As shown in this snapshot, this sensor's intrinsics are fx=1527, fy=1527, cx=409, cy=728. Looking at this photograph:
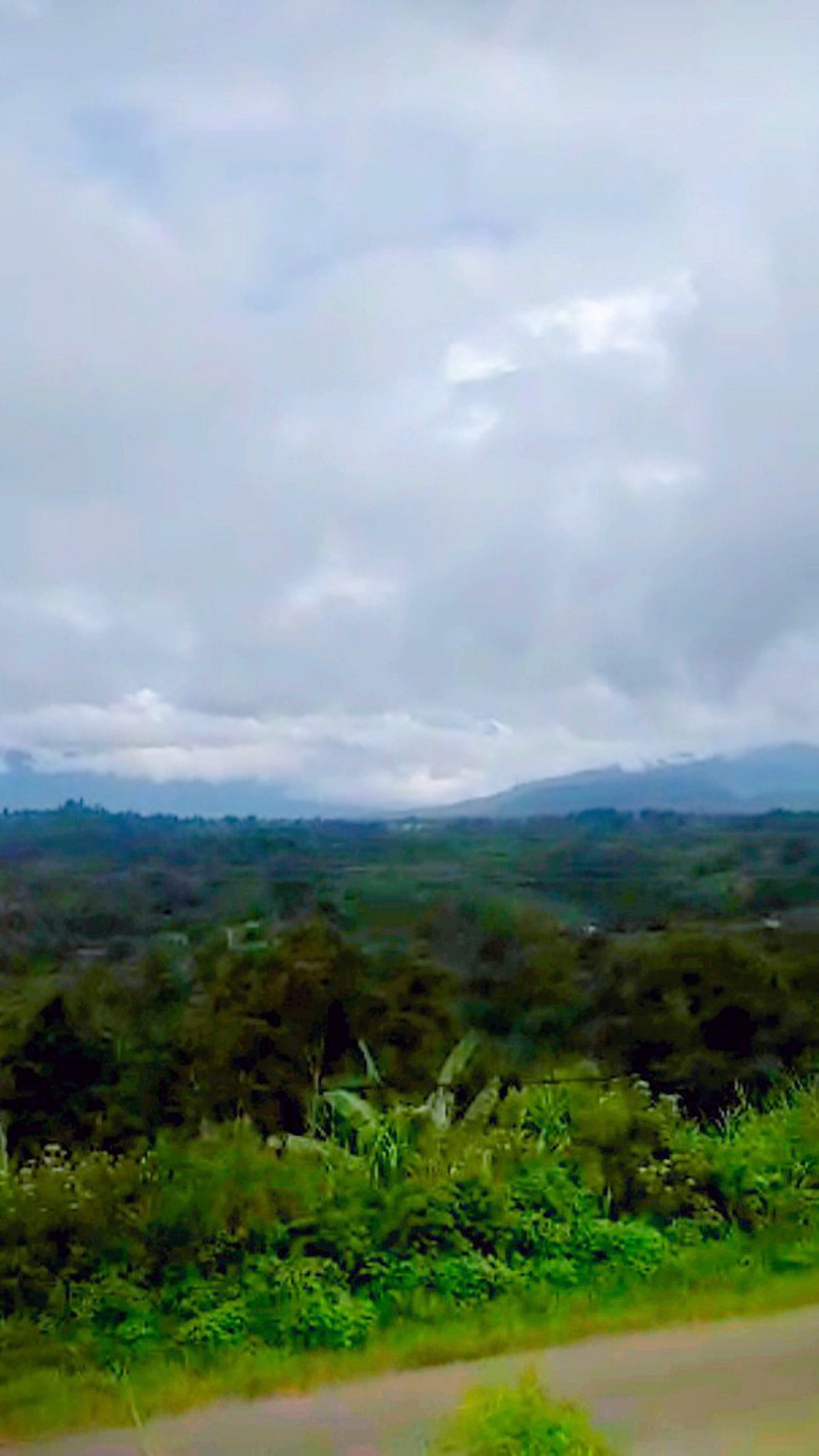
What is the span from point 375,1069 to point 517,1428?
551mm

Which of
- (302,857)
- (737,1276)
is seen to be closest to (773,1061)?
(737,1276)

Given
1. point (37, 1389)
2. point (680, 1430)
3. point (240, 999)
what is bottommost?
point (680, 1430)

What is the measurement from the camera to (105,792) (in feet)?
7.48

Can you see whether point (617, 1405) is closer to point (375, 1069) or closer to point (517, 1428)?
point (517, 1428)

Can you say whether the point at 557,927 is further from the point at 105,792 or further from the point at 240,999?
the point at 105,792

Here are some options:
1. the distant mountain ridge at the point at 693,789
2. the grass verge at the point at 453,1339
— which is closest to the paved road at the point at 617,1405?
the grass verge at the point at 453,1339

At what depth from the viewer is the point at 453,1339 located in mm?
2098

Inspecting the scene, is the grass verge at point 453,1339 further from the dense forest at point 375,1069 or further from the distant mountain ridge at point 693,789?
the distant mountain ridge at point 693,789

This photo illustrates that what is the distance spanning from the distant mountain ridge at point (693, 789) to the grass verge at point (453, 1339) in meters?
0.69

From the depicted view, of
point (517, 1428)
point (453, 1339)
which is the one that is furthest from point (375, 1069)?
point (517, 1428)

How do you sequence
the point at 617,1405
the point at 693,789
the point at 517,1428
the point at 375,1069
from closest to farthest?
1. the point at 517,1428
2. the point at 617,1405
3. the point at 375,1069
4. the point at 693,789

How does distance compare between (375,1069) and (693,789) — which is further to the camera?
(693,789)

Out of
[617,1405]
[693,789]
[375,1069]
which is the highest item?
[693,789]

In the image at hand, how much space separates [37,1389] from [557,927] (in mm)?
987
